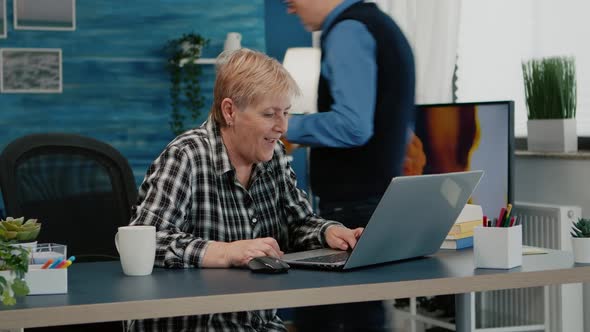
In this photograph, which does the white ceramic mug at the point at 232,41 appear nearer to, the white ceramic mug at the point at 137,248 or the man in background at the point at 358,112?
the man in background at the point at 358,112

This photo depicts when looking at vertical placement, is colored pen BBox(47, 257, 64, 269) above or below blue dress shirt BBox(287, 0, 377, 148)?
below

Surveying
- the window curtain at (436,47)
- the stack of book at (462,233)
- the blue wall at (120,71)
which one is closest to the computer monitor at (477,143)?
the window curtain at (436,47)

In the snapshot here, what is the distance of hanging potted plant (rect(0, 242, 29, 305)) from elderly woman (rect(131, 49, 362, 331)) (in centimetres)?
42

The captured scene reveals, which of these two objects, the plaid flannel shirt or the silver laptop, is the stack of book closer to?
the silver laptop

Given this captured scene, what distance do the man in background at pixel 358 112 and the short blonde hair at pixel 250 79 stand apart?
96 centimetres

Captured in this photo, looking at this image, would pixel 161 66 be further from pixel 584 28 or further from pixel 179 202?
pixel 179 202

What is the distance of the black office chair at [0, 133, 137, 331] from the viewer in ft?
7.80

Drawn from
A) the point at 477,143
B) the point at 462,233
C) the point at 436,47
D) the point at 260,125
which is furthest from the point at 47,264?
the point at 436,47

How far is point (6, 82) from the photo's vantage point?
187 inches

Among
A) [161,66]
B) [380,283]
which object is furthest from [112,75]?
[380,283]

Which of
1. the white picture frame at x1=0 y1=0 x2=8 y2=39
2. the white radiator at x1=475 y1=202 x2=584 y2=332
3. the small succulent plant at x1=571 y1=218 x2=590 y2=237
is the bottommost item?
the white radiator at x1=475 y1=202 x2=584 y2=332

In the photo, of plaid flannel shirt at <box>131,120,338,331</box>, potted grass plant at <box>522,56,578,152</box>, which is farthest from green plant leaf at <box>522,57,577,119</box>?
→ plaid flannel shirt at <box>131,120,338,331</box>

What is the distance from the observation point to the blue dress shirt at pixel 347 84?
3156 millimetres

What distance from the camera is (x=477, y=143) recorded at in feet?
11.8
